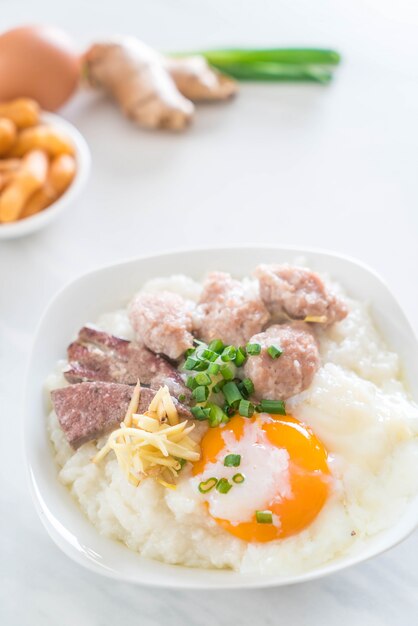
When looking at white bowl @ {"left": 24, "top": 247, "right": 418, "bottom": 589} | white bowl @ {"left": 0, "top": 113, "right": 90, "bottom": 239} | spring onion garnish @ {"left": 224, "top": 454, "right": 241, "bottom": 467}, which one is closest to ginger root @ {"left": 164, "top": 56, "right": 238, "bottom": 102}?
white bowl @ {"left": 0, "top": 113, "right": 90, "bottom": 239}

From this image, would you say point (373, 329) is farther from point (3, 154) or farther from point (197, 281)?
point (3, 154)

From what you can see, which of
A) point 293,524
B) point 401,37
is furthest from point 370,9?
point 293,524

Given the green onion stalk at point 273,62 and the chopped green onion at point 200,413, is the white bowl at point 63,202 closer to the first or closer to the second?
the green onion stalk at point 273,62

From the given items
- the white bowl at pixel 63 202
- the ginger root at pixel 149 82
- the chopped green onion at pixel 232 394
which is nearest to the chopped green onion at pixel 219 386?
the chopped green onion at pixel 232 394

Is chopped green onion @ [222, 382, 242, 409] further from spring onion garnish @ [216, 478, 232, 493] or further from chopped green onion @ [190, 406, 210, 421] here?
spring onion garnish @ [216, 478, 232, 493]

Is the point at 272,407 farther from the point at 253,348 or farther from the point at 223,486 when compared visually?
the point at 223,486

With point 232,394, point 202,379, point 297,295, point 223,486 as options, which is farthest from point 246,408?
point 297,295
